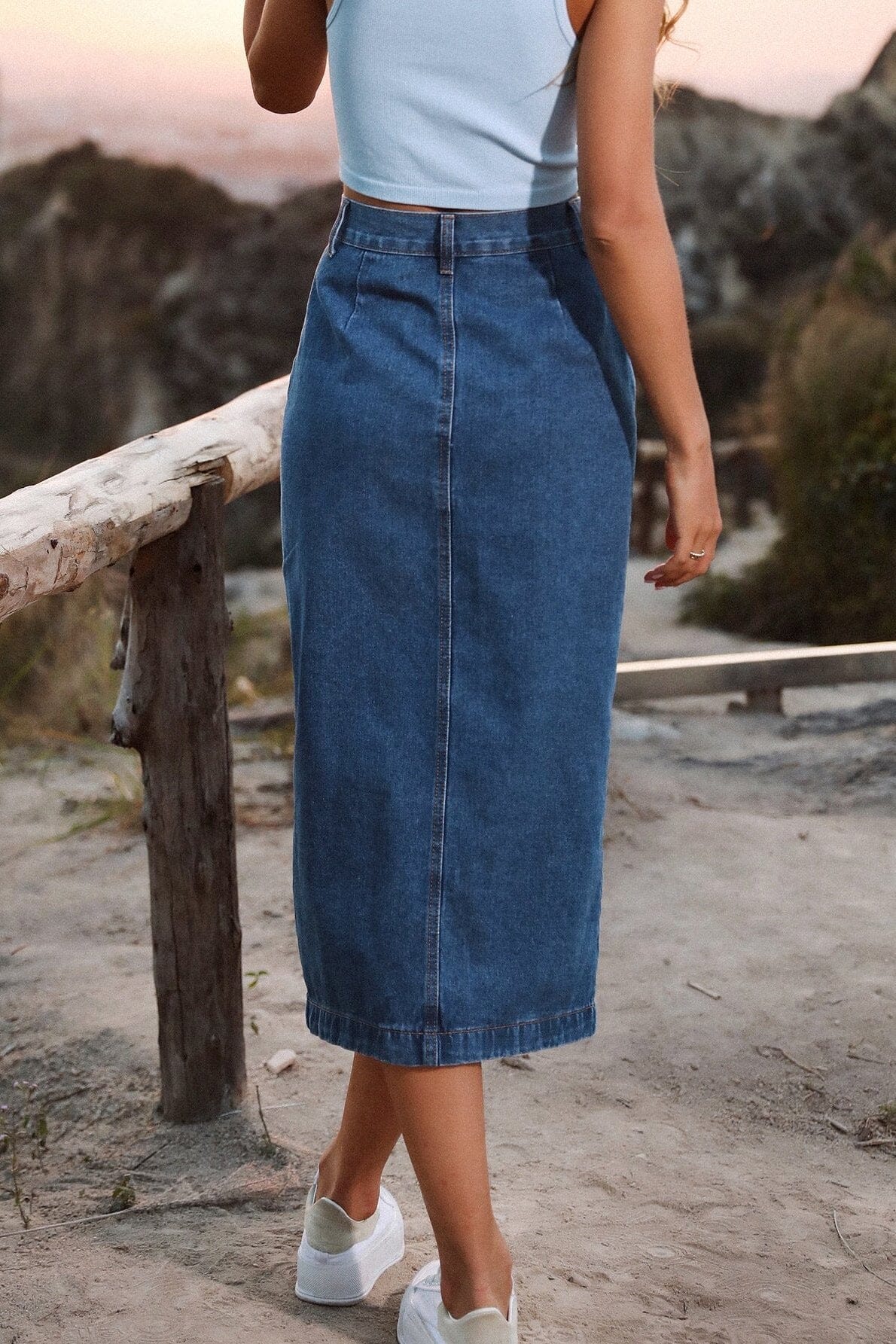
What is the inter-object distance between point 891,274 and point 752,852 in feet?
13.8

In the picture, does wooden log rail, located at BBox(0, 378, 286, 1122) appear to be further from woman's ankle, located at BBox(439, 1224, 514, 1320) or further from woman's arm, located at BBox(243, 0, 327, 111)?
woman's ankle, located at BBox(439, 1224, 514, 1320)

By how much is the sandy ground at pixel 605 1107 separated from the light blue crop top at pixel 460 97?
1330 mm

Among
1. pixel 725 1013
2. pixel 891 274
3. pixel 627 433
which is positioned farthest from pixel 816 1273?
pixel 891 274

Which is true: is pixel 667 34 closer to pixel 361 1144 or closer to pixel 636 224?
pixel 636 224

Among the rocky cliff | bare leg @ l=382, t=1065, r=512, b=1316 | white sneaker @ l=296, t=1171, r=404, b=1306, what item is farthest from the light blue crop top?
the rocky cliff

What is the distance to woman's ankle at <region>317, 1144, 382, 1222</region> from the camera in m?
1.82

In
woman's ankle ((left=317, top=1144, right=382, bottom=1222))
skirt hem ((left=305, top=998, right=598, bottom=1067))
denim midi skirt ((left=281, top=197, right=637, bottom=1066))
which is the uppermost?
denim midi skirt ((left=281, top=197, right=637, bottom=1066))

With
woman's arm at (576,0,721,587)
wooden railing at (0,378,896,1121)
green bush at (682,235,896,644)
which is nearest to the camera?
woman's arm at (576,0,721,587)

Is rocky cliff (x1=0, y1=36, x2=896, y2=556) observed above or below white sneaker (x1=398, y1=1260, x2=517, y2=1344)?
above

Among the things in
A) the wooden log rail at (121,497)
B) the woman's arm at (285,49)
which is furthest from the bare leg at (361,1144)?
the woman's arm at (285,49)

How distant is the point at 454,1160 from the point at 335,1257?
14.5 inches

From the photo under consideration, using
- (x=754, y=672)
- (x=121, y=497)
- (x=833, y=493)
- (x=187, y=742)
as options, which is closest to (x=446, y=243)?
(x=121, y=497)

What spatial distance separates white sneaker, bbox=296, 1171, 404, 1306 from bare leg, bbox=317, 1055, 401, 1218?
0.01 meters

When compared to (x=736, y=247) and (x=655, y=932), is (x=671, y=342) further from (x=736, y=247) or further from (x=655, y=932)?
(x=736, y=247)
